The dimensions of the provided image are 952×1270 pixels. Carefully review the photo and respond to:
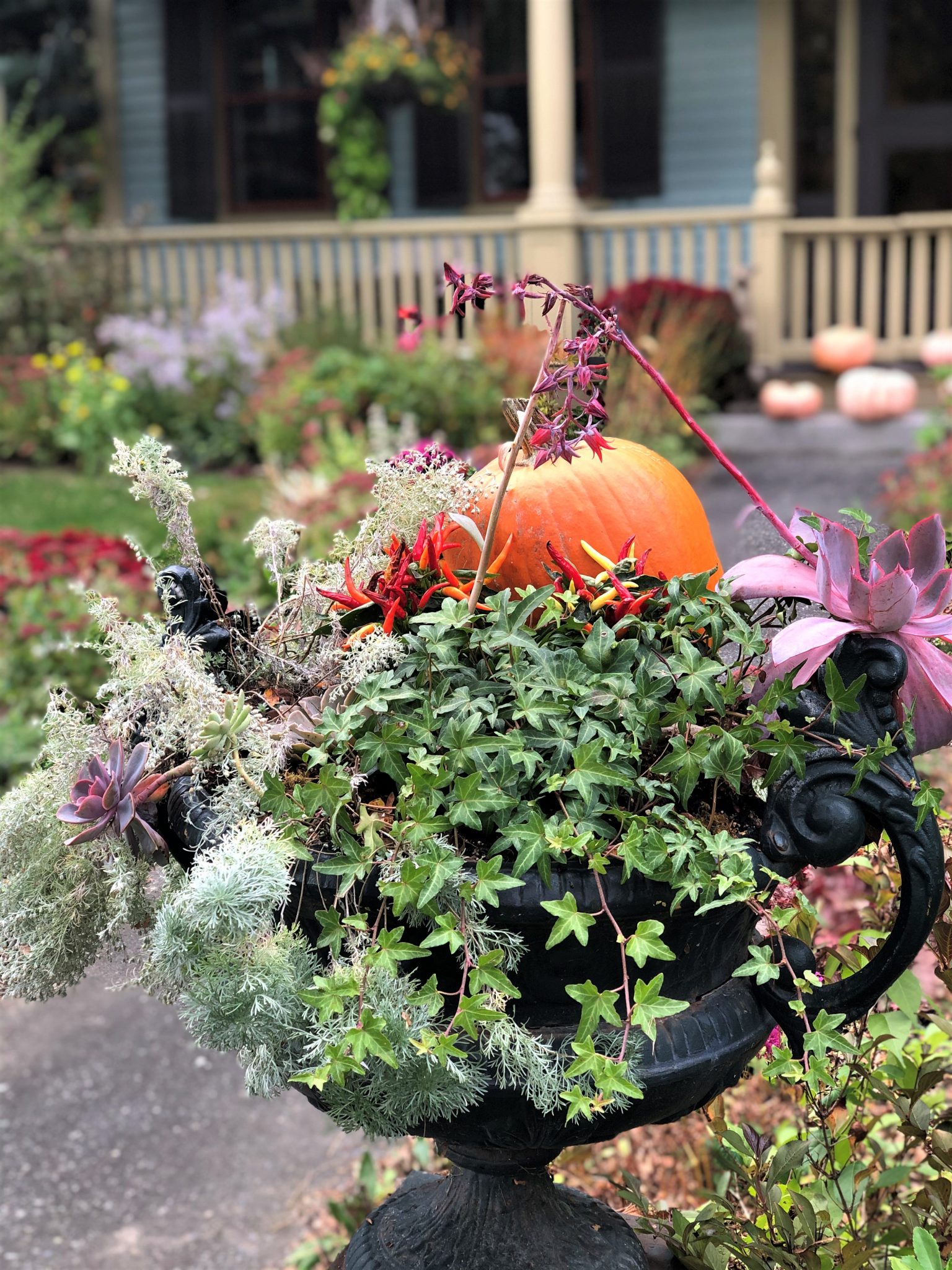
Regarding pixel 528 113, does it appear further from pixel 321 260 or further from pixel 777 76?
pixel 321 260

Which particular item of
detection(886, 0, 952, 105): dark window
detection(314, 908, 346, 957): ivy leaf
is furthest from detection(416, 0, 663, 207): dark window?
detection(314, 908, 346, 957): ivy leaf

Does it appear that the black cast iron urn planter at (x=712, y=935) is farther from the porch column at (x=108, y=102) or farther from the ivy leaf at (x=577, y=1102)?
the porch column at (x=108, y=102)

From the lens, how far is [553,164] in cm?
922

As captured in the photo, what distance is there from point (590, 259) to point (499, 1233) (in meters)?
8.62

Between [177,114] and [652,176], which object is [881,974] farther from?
[177,114]

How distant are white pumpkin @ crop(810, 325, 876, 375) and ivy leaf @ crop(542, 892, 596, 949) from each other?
8377mm

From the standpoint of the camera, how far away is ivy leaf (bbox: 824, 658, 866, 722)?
1286 mm

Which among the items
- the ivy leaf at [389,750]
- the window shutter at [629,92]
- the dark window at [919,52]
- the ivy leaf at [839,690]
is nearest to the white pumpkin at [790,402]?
the window shutter at [629,92]

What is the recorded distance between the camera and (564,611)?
1445mm

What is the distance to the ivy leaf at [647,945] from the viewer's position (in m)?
1.21

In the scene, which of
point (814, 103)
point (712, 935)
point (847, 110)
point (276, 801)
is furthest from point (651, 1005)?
point (814, 103)

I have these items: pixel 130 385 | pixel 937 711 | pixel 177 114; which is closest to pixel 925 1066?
pixel 937 711

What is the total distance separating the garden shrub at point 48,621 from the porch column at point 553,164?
4765 mm

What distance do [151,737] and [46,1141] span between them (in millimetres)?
1941
